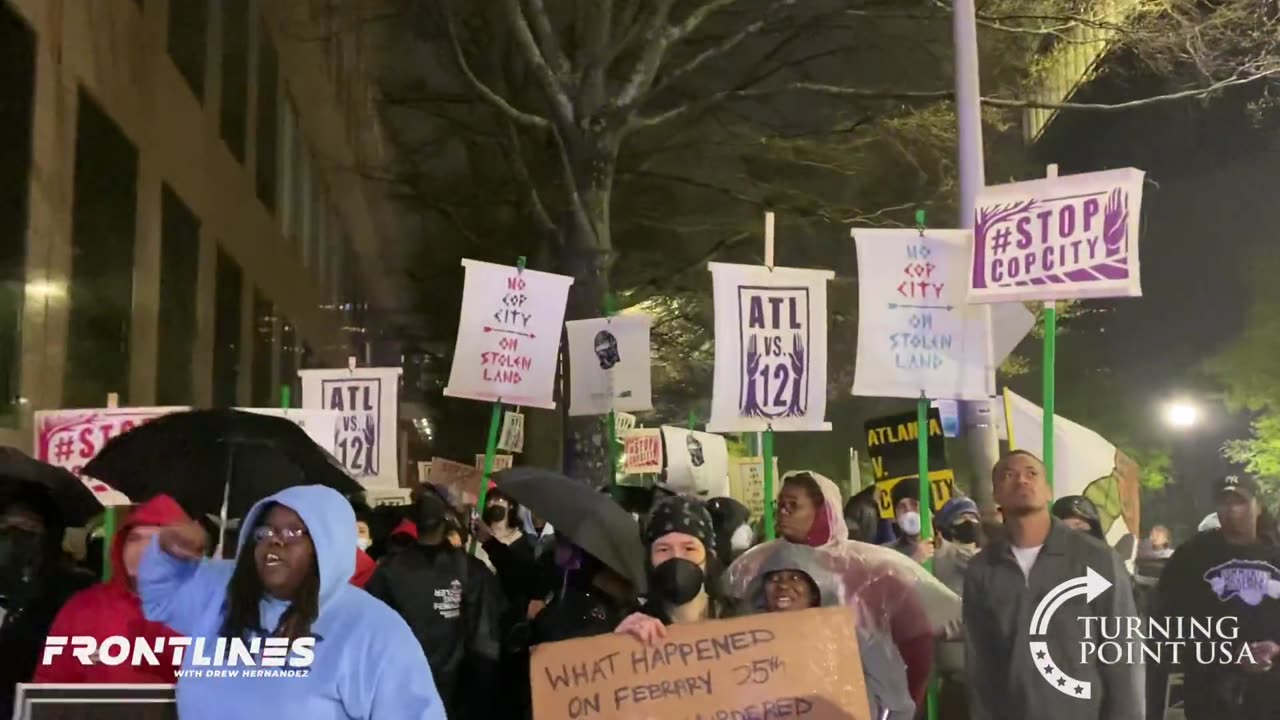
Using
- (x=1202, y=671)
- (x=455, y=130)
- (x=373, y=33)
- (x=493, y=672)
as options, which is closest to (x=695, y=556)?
(x=493, y=672)

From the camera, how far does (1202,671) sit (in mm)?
4418

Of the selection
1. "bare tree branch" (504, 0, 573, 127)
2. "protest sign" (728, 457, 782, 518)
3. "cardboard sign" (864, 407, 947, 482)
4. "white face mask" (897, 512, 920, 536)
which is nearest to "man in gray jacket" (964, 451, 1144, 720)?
"white face mask" (897, 512, 920, 536)

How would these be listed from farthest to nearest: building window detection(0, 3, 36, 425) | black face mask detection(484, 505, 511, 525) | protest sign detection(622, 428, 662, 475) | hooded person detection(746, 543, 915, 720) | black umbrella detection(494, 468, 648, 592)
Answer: protest sign detection(622, 428, 662, 475)
black face mask detection(484, 505, 511, 525)
building window detection(0, 3, 36, 425)
hooded person detection(746, 543, 915, 720)
black umbrella detection(494, 468, 648, 592)

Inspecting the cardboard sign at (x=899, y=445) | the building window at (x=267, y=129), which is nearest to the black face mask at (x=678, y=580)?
the cardboard sign at (x=899, y=445)

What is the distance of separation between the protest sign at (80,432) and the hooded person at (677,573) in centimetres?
236

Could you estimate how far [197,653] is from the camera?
9.78ft

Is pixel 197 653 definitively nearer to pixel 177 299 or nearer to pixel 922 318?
pixel 922 318

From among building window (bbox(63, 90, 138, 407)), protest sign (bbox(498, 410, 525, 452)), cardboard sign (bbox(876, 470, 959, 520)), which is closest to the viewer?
cardboard sign (bbox(876, 470, 959, 520))

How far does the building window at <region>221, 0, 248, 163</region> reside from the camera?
28.2 ft

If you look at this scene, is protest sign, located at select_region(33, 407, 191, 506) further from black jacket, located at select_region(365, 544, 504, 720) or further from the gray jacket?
the gray jacket

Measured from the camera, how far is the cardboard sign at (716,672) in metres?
3.01

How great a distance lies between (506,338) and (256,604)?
2213 mm

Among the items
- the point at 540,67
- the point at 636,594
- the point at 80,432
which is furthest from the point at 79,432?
the point at 540,67

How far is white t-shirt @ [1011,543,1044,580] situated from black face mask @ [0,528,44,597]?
3352mm
